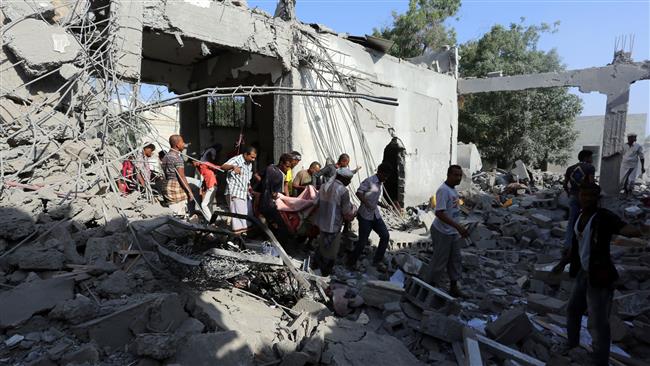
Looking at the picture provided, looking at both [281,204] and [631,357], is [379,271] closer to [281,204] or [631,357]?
[281,204]

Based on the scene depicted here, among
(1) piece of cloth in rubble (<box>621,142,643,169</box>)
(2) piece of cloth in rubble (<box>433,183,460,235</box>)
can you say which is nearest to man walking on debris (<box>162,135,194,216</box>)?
(2) piece of cloth in rubble (<box>433,183,460,235</box>)

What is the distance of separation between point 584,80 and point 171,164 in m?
11.6

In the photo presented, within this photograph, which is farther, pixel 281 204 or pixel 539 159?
pixel 539 159

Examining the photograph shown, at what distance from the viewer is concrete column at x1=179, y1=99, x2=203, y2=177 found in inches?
358

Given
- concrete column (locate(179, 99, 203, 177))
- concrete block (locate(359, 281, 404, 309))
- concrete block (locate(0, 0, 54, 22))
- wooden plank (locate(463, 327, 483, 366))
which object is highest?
concrete block (locate(0, 0, 54, 22))

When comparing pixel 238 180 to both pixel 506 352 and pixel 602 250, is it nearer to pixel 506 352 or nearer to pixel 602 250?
pixel 506 352

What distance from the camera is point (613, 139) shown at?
37.0ft

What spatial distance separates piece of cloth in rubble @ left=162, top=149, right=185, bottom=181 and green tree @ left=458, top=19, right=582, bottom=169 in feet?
47.5

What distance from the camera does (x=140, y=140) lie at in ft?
15.7

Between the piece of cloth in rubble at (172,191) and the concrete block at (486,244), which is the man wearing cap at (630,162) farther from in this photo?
the piece of cloth in rubble at (172,191)

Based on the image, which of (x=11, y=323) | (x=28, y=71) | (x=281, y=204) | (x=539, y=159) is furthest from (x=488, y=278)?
(x=539, y=159)

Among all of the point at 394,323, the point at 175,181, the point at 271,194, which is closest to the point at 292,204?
the point at 271,194

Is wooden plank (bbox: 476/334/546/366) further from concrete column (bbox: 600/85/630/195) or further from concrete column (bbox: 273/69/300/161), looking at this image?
concrete column (bbox: 600/85/630/195)

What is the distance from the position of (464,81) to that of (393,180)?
15.0 feet
